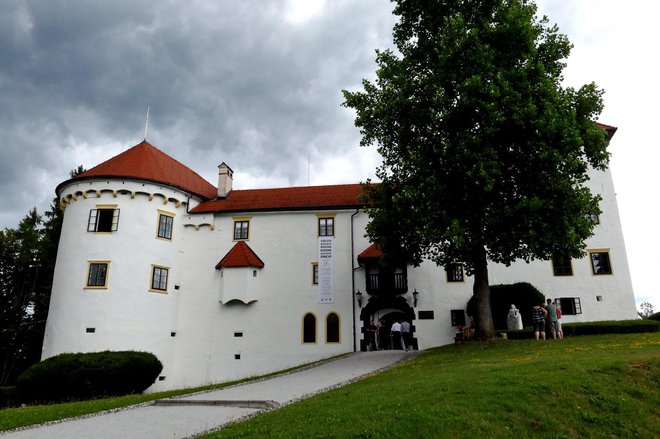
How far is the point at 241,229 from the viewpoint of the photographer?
1214 inches

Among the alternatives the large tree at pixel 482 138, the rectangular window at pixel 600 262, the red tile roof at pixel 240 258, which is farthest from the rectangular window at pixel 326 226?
the rectangular window at pixel 600 262

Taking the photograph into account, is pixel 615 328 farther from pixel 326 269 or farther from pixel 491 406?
pixel 491 406

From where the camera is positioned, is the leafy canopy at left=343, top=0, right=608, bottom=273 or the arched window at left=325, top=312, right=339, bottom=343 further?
the arched window at left=325, top=312, right=339, bottom=343

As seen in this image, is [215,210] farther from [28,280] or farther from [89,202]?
[28,280]

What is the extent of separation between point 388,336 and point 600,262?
13.2 meters

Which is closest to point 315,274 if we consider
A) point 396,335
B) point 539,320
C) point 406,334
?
point 396,335

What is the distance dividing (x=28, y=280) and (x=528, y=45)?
36.7 metres

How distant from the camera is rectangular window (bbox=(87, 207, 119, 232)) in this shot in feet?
90.8

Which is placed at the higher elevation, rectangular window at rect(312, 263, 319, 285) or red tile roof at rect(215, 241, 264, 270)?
red tile roof at rect(215, 241, 264, 270)

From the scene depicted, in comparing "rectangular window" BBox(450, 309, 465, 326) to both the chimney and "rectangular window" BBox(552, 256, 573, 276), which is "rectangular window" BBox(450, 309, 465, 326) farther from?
the chimney

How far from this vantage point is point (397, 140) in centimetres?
2073

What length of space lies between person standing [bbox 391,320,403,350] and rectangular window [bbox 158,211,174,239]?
15221 millimetres

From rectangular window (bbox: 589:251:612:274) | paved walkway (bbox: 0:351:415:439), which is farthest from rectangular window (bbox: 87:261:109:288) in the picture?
rectangular window (bbox: 589:251:612:274)

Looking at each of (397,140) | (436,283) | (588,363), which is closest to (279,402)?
(588,363)
